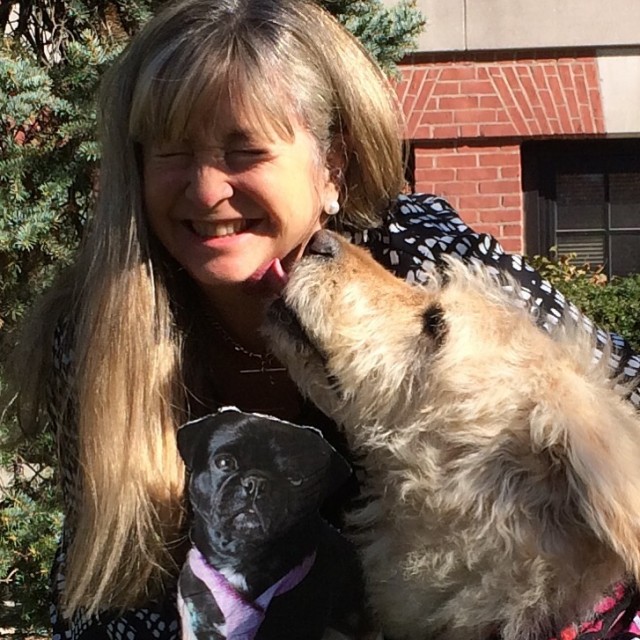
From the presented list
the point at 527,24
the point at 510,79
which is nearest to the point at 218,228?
the point at 510,79

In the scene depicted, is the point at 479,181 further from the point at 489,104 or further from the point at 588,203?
the point at 588,203

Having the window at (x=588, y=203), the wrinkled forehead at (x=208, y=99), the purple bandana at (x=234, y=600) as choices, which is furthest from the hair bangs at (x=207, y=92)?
the window at (x=588, y=203)

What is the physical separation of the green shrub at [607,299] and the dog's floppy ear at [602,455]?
439 centimetres

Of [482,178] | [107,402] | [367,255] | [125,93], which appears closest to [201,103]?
[125,93]

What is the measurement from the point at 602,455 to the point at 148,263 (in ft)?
3.83

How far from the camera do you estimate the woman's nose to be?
232 cm

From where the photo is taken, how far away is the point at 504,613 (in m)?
2.08

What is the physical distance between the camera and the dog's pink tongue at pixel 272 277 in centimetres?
246

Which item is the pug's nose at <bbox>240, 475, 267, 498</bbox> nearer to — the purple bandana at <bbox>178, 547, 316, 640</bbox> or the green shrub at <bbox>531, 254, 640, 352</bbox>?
the purple bandana at <bbox>178, 547, 316, 640</bbox>

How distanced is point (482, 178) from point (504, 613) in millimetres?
5437

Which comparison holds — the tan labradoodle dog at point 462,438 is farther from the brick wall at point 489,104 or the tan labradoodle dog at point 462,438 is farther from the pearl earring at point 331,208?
the brick wall at point 489,104

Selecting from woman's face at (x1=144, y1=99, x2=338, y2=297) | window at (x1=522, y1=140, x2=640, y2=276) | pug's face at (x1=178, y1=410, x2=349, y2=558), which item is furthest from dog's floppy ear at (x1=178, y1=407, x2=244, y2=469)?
window at (x1=522, y1=140, x2=640, y2=276)

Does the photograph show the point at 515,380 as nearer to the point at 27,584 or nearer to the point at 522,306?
the point at 522,306

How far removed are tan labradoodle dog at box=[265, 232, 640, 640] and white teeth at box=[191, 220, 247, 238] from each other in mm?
185
